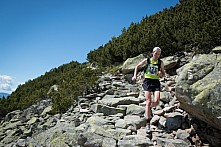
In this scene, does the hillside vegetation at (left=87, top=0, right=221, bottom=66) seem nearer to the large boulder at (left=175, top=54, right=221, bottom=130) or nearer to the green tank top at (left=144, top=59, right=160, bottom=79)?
the large boulder at (left=175, top=54, right=221, bottom=130)

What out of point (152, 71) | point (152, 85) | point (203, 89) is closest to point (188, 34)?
point (152, 71)

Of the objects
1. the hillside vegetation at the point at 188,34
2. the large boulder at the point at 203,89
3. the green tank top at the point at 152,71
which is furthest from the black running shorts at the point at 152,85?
the hillside vegetation at the point at 188,34

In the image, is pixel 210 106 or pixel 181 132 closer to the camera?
pixel 210 106

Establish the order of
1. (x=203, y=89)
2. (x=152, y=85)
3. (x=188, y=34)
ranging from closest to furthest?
(x=203, y=89) → (x=152, y=85) → (x=188, y=34)

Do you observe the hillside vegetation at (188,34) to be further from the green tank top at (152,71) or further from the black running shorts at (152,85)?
the black running shorts at (152,85)

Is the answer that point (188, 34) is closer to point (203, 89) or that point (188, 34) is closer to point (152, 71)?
point (152, 71)

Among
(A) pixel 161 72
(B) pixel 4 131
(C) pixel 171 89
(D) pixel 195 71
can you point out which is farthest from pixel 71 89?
(D) pixel 195 71

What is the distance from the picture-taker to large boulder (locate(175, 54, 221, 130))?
6205 millimetres

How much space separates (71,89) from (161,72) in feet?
38.4

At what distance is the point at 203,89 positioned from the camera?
6.48 metres

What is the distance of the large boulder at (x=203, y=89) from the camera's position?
20.4 feet

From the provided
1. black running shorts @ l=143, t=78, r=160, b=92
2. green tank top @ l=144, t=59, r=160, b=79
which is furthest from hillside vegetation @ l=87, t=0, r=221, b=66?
black running shorts @ l=143, t=78, r=160, b=92

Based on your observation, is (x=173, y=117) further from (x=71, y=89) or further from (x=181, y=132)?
(x=71, y=89)

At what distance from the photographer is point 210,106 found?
6195 millimetres
